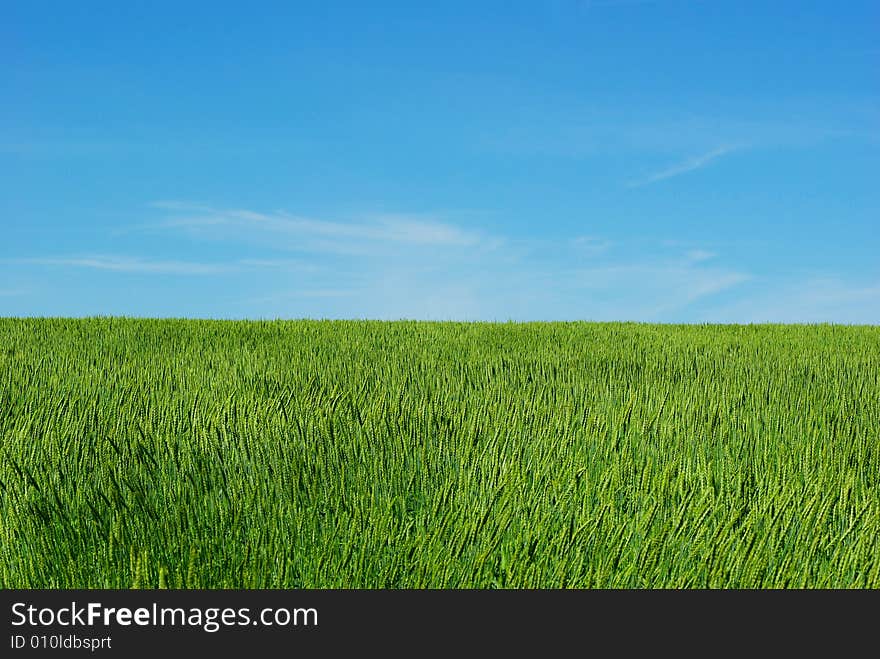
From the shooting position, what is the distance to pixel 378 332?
19.9ft

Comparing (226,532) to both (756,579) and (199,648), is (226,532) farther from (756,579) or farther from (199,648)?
(756,579)

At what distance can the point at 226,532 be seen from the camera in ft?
4.82

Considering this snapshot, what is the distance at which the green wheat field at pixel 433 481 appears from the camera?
1.35 m

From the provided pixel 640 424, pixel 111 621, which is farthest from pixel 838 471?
pixel 111 621

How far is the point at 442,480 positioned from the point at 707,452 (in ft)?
2.76

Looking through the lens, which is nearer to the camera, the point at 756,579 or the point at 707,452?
the point at 756,579

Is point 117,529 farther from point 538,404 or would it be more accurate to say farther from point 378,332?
point 378,332

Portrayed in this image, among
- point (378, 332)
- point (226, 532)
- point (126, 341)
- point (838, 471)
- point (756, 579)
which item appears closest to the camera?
point (756, 579)

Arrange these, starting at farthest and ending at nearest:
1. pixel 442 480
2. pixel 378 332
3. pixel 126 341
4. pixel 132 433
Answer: pixel 378 332, pixel 126 341, pixel 132 433, pixel 442 480

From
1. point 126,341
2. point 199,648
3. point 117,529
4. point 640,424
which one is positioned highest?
point 126,341

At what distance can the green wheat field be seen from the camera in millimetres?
1354

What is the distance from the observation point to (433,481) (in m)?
1.74

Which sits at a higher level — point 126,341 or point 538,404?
point 126,341

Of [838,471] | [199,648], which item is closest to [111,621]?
[199,648]
